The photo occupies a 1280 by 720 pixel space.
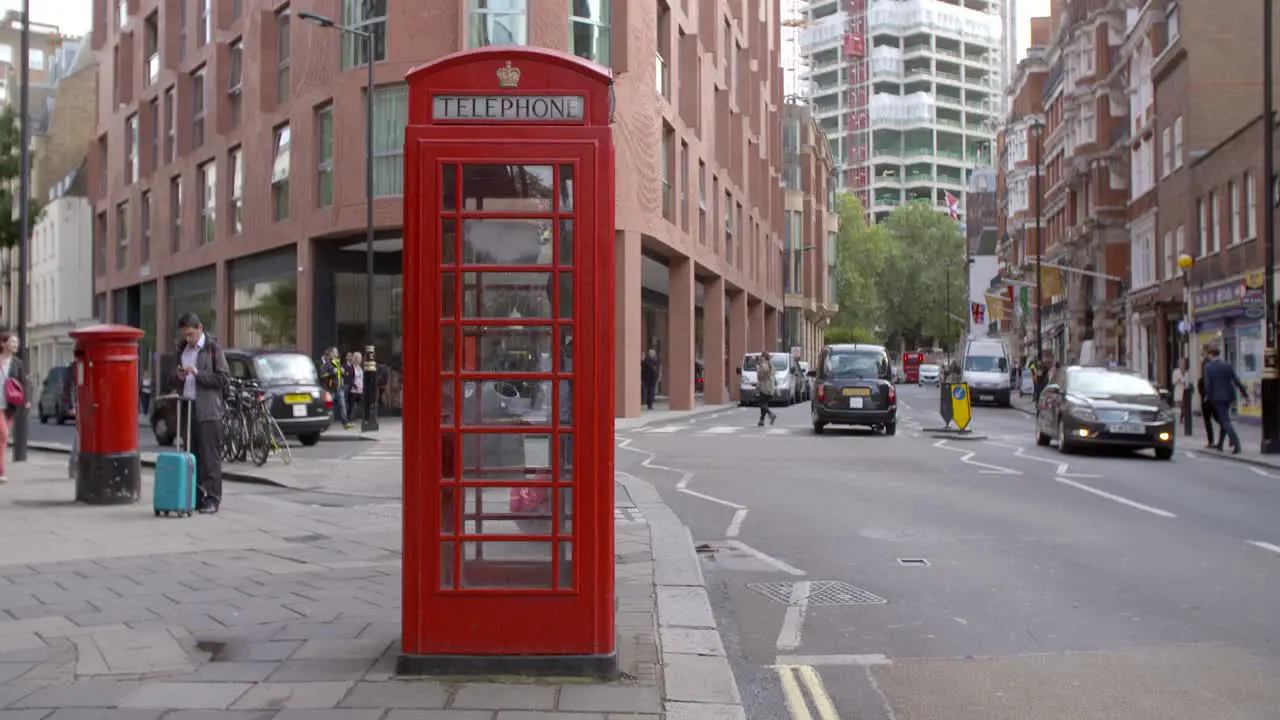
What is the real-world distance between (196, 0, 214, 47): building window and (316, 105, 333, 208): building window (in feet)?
29.0

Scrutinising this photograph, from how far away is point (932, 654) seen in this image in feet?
20.2

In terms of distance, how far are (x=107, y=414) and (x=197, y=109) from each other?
30.4 meters

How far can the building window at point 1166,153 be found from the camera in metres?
40.4

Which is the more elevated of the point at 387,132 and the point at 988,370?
the point at 387,132

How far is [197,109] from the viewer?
39.6 metres

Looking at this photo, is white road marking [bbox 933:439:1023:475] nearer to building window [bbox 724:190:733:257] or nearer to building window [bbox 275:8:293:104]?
building window [bbox 275:8:293:104]

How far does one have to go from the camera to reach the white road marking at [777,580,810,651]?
6441mm

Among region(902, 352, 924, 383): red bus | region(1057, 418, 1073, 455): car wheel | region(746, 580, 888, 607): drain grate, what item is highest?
region(902, 352, 924, 383): red bus

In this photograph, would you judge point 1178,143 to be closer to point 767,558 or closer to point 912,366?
point 767,558

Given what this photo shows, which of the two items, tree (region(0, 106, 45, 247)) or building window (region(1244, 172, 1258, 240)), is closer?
building window (region(1244, 172, 1258, 240))

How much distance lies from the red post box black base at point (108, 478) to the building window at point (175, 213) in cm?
3089

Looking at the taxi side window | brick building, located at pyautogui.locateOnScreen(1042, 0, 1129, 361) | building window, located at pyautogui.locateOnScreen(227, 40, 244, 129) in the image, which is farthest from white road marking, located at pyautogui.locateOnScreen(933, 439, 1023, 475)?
brick building, located at pyautogui.locateOnScreen(1042, 0, 1129, 361)

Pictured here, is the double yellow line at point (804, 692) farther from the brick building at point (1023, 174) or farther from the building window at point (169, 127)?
the brick building at point (1023, 174)

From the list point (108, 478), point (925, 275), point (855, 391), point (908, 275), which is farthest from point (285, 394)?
point (908, 275)
